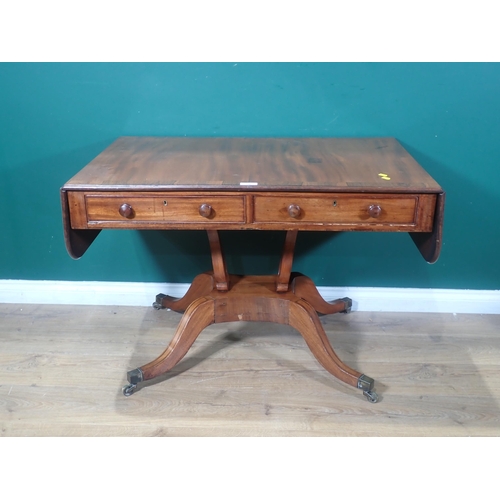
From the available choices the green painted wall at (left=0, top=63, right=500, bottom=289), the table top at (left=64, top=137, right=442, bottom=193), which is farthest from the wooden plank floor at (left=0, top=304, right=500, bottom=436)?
the table top at (left=64, top=137, right=442, bottom=193)

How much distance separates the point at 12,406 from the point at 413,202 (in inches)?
59.3

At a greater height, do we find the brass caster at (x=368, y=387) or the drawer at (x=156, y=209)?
the drawer at (x=156, y=209)

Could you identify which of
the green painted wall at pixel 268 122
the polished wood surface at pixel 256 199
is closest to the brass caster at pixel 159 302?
the green painted wall at pixel 268 122

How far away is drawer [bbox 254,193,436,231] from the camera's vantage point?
69.2 inches

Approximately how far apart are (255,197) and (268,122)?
63 centimetres

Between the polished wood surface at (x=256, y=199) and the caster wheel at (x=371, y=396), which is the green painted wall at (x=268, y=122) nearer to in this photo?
the polished wood surface at (x=256, y=199)

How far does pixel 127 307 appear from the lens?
8.57 ft

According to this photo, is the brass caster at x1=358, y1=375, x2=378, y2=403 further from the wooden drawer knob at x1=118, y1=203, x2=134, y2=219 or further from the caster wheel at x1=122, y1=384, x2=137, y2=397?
the wooden drawer knob at x1=118, y1=203, x2=134, y2=219

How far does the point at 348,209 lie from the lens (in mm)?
1776

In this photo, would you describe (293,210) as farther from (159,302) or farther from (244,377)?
(159,302)

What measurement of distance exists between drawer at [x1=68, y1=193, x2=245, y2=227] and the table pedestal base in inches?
17.3

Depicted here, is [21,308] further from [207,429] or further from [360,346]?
[360,346]

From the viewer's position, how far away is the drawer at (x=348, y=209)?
5.77 feet
